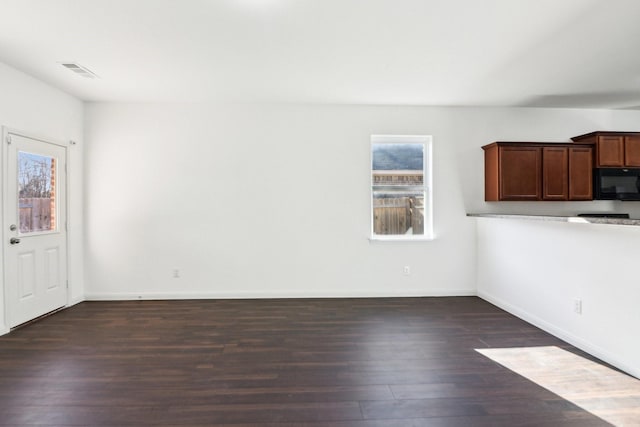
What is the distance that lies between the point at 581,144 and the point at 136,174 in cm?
602

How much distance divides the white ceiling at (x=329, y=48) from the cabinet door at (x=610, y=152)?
1.84 ft

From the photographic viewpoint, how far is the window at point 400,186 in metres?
4.74

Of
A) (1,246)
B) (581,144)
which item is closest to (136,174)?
(1,246)

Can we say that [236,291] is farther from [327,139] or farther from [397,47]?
[397,47]

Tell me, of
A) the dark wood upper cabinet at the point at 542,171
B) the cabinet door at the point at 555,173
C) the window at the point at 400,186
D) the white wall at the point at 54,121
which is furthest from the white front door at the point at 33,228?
the cabinet door at the point at 555,173

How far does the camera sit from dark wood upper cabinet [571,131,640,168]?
4336 millimetres

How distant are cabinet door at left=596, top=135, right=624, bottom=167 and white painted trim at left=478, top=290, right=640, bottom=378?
2.33 meters

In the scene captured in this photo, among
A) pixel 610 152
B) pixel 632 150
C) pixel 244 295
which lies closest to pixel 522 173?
pixel 610 152

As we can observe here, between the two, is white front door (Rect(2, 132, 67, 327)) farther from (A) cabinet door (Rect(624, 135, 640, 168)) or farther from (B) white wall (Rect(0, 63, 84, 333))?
(A) cabinet door (Rect(624, 135, 640, 168))

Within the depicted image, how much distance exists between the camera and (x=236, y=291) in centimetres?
453

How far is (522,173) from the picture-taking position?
14.2ft

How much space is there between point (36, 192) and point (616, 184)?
23.8 ft

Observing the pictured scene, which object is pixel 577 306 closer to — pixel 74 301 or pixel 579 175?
pixel 579 175

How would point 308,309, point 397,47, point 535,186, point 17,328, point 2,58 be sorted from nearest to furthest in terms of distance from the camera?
point 397,47 → point 2,58 → point 17,328 → point 308,309 → point 535,186
